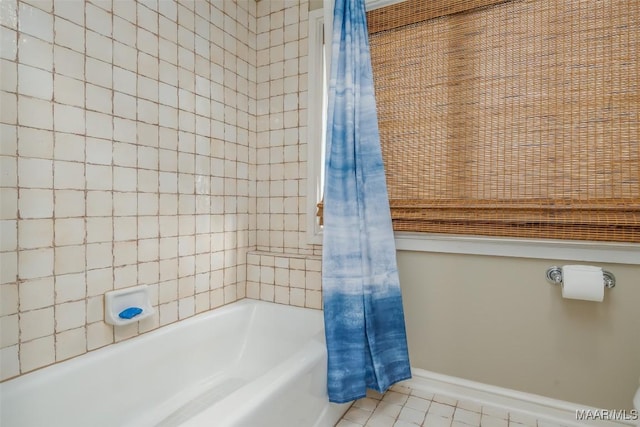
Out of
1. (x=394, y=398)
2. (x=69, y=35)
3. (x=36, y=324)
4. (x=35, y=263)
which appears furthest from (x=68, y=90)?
(x=394, y=398)

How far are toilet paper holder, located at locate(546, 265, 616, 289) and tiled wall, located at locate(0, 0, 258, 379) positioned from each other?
138 centimetres

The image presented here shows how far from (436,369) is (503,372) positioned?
0.99 ft

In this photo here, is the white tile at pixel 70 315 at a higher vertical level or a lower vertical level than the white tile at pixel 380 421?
higher

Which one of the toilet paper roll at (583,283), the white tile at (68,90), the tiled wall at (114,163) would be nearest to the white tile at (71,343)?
the tiled wall at (114,163)

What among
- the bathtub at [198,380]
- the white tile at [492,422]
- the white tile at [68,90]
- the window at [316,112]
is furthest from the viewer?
the window at [316,112]

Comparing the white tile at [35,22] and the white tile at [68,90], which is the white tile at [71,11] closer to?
the white tile at [35,22]

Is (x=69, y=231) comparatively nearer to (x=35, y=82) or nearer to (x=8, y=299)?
(x=8, y=299)

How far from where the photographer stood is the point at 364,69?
168 centimetres

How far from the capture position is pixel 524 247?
5.03ft

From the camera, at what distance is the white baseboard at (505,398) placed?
148 centimetres

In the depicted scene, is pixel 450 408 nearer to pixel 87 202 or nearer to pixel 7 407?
pixel 7 407

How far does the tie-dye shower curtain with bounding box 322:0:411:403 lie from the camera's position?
154 cm

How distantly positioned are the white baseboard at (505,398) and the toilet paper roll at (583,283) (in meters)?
Answer: 0.51

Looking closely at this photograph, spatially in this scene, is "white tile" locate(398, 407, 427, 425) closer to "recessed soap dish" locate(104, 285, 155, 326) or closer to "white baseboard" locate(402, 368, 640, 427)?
"white baseboard" locate(402, 368, 640, 427)
